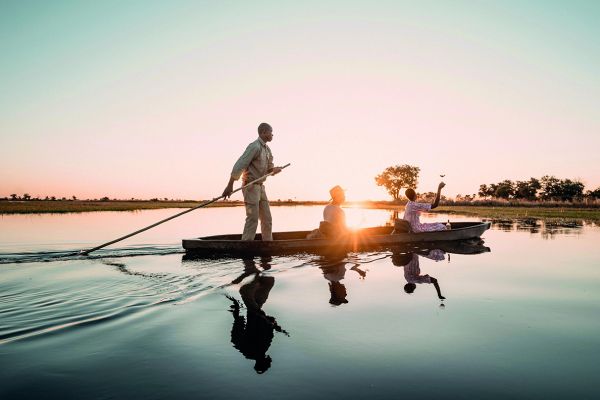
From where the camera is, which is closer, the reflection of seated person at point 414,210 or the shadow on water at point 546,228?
the reflection of seated person at point 414,210

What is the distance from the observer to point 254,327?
15.7ft

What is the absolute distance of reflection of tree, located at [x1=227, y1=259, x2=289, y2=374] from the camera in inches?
155

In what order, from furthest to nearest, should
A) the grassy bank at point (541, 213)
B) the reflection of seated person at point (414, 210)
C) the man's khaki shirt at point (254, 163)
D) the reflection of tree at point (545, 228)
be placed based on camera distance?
the grassy bank at point (541, 213), the reflection of tree at point (545, 228), the reflection of seated person at point (414, 210), the man's khaki shirt at point (254, 163)

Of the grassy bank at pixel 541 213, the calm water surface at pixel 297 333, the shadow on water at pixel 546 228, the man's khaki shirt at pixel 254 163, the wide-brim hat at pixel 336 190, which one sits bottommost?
the calm water surface at pixel 297 333

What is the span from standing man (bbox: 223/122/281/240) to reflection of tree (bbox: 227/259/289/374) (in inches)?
167

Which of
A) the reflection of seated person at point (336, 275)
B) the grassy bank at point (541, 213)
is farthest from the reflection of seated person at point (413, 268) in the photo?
the grassy bank at point (541, 213)

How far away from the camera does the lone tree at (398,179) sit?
12044 centimetres

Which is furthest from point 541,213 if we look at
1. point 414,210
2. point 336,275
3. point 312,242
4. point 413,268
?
point 336,275

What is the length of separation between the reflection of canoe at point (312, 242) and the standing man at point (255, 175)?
0.56 meters

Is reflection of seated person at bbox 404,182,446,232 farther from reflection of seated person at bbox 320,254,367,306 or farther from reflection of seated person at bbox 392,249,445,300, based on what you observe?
reflection of seated person at bbox 320,254,367,306

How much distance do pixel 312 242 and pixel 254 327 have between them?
693 cm

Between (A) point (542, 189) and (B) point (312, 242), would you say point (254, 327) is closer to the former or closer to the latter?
(B) point (312, 242)

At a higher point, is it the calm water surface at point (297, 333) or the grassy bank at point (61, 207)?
the grassy bank at point (61, 207)

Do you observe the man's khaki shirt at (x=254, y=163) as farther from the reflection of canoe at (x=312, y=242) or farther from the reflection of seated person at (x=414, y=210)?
the reflection of seated person at (x=414, y=210)
